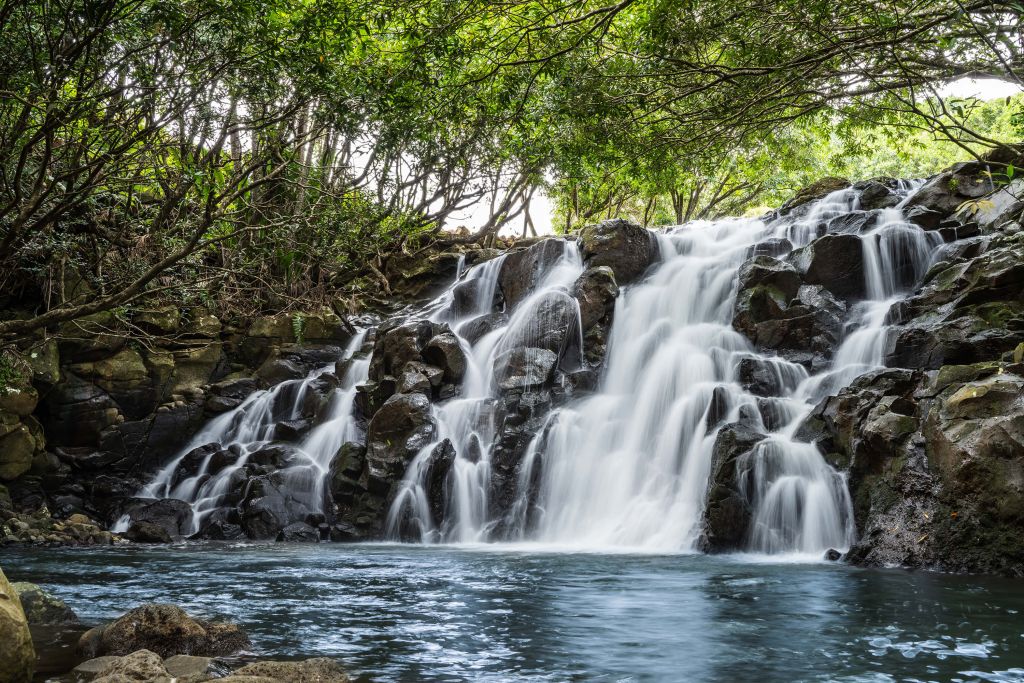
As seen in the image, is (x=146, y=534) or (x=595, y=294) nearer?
(x=146, y=534)

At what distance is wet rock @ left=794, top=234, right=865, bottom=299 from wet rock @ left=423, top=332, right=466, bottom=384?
7.47m

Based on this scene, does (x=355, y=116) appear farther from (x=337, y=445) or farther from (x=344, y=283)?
(x=344, y=283)

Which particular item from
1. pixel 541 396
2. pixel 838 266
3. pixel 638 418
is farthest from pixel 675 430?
pixel 838 266

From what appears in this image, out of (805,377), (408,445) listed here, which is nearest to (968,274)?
(805,377)

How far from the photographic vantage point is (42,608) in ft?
22.5

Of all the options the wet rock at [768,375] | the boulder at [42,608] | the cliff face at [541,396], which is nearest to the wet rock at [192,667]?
the boulder at [42,608]

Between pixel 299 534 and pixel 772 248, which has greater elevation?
pixel 772 248

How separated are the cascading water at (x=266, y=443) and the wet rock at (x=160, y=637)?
30.7 ft

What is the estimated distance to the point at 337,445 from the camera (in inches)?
659

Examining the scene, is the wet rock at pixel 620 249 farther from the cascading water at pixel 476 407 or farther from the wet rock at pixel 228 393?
the wet rock at pixel 228 393

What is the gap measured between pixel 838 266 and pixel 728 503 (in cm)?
701

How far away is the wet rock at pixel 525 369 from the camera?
15.9 meters

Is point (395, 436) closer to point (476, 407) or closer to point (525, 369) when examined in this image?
point (476, 407)

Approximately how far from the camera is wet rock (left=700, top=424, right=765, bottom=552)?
10789 mm
